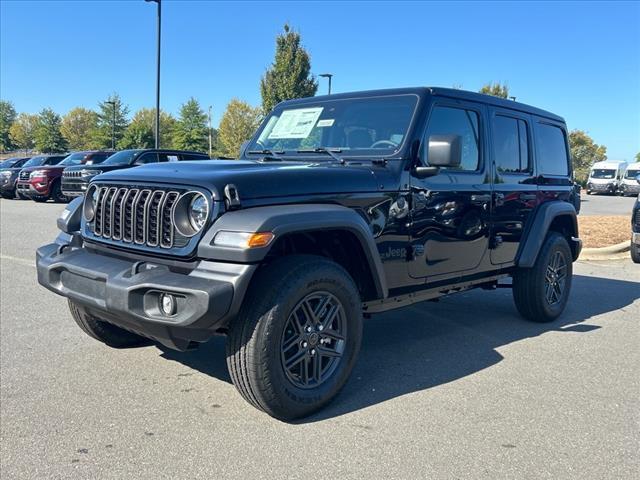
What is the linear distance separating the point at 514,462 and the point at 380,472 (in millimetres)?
695

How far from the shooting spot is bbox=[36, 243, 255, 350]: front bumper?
2.83 metres

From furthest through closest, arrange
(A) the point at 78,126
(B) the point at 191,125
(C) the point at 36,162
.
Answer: (A) the point at 78,126 → (B) the point at 191,125 → (C) the point at 36,162

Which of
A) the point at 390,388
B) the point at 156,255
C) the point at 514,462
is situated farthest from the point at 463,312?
the point at 156,255

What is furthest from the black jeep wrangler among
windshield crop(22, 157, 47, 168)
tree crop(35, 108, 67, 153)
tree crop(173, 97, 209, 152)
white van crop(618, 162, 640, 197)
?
tree crop(35, 108, 67, 153)

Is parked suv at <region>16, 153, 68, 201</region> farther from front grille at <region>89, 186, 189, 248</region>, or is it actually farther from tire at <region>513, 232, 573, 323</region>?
tire at <region>513, 232, 573, 323</region>

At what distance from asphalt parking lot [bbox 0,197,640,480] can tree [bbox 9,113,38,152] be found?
262 feet

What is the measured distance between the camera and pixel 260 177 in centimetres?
319

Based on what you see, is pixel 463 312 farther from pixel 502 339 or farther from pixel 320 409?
pixel 320 409

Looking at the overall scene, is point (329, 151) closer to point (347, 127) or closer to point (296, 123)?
point (347, 127)

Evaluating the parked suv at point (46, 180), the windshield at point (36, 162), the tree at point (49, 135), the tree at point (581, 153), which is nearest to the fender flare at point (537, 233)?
the parked suv at point (46, 180)

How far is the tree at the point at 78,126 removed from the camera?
7256 cm

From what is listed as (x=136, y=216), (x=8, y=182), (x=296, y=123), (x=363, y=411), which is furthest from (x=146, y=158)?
(x=363, y=411)

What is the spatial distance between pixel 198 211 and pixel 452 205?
2.04m

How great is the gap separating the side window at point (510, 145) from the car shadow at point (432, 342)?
4.88ft
